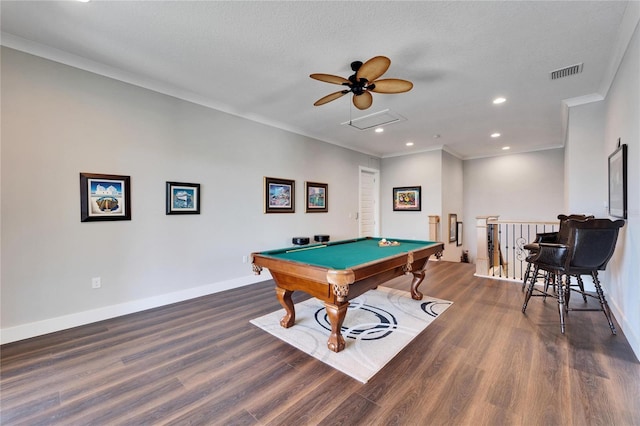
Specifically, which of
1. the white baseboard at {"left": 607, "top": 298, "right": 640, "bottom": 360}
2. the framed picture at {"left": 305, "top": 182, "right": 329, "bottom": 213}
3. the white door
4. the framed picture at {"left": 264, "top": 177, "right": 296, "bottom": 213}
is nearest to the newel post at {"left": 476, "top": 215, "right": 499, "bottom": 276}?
the white baseboard at {"left": 607, "top": 298, "right": 640, "bottom": 360}

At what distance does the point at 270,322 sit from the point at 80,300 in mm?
2079

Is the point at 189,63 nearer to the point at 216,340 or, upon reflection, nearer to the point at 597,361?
the point at 216,340

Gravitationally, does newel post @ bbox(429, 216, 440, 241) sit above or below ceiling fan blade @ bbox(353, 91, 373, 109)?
below

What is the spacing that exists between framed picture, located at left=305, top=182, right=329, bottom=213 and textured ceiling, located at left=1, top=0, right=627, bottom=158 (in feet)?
5.95

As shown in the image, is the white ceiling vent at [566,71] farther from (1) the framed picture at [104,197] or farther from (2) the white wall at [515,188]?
(1) the framed picture at [104,197]

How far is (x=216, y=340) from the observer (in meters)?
2.55

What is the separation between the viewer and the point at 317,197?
568 cm

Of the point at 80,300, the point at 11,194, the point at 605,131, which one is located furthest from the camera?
the point at 605,131

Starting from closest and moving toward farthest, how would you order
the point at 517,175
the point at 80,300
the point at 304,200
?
the point at 80,300
the point at 304,200
the point at 517,175

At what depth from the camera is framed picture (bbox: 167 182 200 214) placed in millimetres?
3561

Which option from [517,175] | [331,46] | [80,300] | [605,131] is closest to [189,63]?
[331,46]

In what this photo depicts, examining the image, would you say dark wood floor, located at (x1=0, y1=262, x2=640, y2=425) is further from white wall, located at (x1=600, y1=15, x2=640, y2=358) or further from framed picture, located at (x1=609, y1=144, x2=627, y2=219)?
framed picture, located at (x1=609, y1=144, x2=627, y2=219)

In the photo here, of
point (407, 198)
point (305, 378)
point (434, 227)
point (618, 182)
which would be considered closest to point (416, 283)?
point (305, 378)

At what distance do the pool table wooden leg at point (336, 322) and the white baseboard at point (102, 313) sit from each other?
92.8 inches
